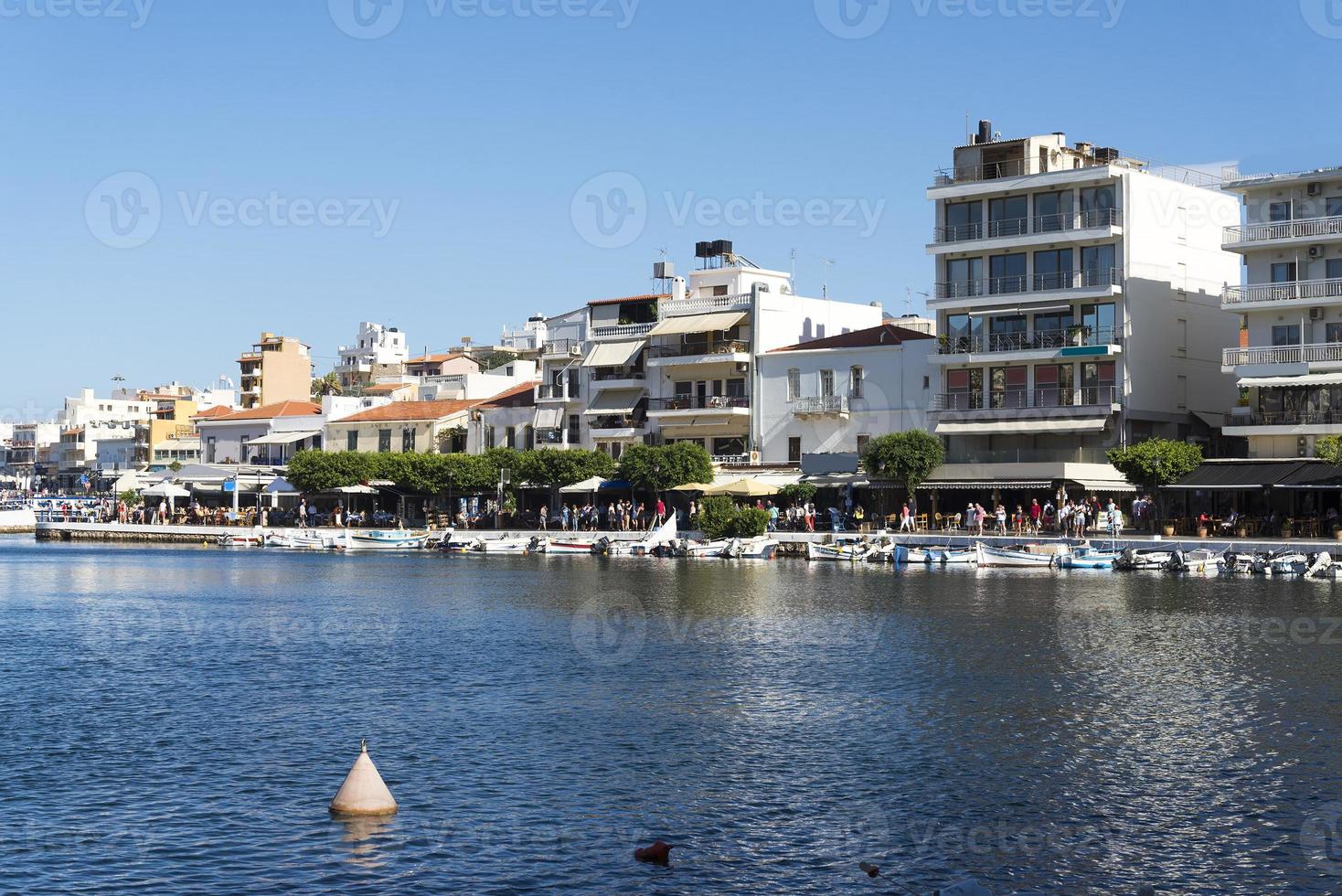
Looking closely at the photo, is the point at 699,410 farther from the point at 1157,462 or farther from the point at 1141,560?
the point at 1141,560

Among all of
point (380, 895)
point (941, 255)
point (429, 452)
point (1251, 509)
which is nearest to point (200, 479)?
point (429, 452)

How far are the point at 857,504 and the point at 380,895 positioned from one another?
59.3m

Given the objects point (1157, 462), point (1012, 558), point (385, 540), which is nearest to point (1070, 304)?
point (1157, 462)

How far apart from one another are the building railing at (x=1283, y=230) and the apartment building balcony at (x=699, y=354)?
2656 cm

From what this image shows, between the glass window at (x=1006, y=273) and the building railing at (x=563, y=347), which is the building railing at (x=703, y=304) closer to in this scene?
the building railing at (x=563, y=347)

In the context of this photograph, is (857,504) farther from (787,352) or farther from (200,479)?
(200,479)

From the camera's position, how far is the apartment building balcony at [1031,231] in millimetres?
69938

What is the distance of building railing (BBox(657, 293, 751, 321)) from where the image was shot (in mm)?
85562

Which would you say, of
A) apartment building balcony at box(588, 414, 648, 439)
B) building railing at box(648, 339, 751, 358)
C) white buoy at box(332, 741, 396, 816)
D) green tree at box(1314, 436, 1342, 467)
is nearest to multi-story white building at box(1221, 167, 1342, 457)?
green tree at box(1314, 436, 1342, 467)

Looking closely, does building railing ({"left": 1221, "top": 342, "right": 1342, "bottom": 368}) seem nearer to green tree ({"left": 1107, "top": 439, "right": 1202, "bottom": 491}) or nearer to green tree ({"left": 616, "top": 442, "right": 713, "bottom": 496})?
green tree ({"left": 1107, "top": 439, "right": 1202, "bottom": 491})

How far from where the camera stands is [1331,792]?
20.4 metres

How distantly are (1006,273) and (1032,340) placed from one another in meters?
3.80

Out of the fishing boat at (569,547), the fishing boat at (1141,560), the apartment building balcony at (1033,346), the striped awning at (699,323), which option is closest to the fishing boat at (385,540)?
the fishing boat at (569,547)

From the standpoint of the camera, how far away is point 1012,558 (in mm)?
62031
